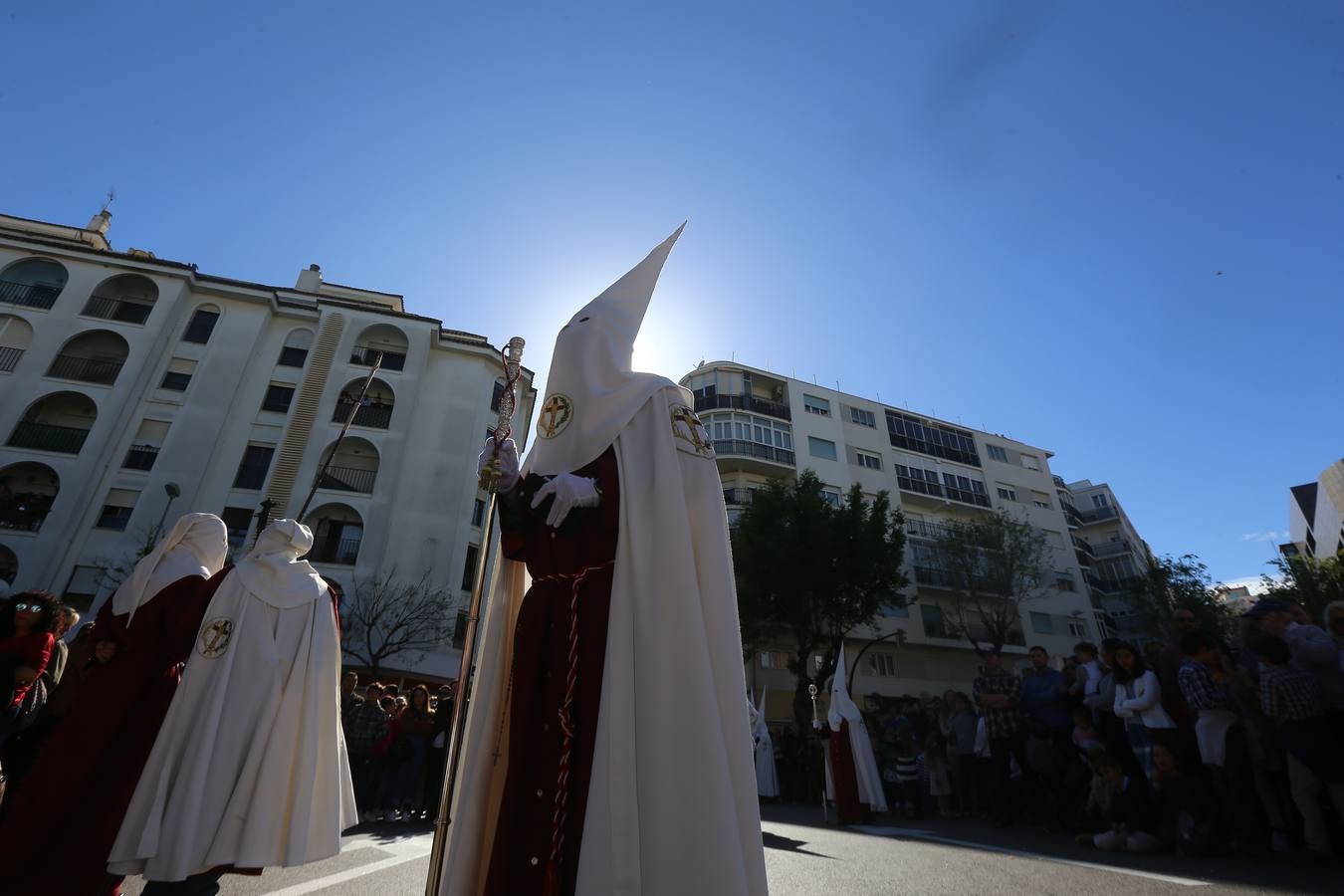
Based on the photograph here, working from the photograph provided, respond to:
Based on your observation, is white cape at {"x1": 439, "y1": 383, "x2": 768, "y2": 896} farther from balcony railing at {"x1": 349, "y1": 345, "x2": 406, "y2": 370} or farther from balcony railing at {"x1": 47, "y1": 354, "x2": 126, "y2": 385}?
balcony railing at {"x1": 47, "y1": 354, "x2": 126, "y2": 385}

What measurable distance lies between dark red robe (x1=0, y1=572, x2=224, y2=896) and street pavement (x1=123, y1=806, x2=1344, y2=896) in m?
0.78

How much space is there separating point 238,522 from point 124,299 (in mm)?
12344

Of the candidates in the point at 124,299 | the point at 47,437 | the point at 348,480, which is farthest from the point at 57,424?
the point at 348,480

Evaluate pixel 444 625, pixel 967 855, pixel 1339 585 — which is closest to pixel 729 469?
pixel 444 625

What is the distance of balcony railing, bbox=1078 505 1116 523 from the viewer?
181 feet

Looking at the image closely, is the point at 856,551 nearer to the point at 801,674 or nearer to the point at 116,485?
the point at 801,674

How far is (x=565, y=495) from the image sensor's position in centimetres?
234

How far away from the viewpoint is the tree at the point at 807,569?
2469 cm

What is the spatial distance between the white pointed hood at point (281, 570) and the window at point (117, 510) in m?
26.1

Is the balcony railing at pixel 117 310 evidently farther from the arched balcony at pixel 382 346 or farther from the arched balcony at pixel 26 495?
the arched balcony at pixel 382 346

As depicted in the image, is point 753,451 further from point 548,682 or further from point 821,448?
point 548,682

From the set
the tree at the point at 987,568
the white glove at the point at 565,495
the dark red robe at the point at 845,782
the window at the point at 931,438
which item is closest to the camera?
the white glove at the point at 565,495

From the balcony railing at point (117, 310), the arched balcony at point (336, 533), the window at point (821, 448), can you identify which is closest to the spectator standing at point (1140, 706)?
the arched balcony at point (336, 533)

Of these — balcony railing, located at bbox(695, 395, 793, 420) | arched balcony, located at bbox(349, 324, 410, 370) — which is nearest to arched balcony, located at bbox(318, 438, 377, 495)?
arched balcony, located at bbox(349, 324, 410, 370)
